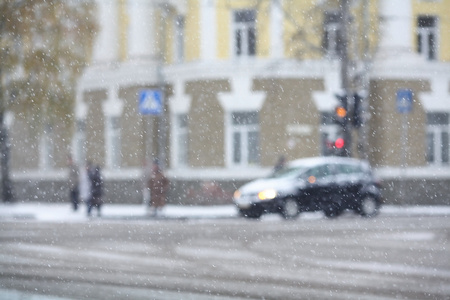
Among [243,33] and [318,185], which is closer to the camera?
[318,185]

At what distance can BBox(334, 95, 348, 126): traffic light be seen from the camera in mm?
24547

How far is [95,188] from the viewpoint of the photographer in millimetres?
27438

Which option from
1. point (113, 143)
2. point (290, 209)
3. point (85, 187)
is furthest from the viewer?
point (113, 143)

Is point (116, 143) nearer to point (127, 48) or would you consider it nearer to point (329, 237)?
Answer: point (127, 48)

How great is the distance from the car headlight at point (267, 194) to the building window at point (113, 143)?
35.0 ft

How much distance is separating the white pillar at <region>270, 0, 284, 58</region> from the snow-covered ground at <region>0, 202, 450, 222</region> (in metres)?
4.95

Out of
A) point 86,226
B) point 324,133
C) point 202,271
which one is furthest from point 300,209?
point 202,271

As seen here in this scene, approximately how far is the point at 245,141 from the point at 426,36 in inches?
261

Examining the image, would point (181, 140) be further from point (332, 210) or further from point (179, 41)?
point (332, 210)

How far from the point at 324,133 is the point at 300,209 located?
7.72 metres

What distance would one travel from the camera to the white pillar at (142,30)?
1303 inches

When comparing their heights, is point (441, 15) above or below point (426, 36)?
above

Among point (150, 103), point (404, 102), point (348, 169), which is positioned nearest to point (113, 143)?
point (150, 103)

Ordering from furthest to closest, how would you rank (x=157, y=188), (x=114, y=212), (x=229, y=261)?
(x=114, y=212)
(x=157, y=188)
(x=229, y=261)
